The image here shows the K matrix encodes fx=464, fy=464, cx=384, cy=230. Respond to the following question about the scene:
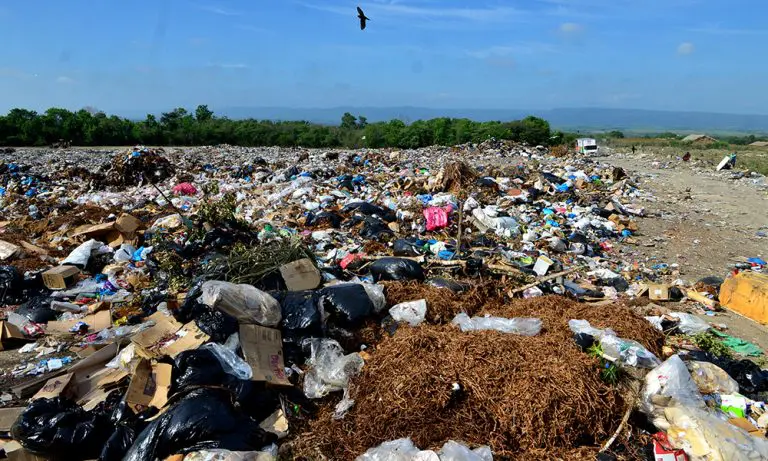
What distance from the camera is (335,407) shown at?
278cm

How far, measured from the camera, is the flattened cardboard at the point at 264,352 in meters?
2.87

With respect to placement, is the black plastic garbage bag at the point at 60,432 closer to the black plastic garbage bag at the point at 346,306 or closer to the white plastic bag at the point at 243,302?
the white plastic bag at the point at 243,302

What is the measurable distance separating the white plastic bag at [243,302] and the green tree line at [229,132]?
21282 mm

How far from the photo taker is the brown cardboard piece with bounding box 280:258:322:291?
411cm

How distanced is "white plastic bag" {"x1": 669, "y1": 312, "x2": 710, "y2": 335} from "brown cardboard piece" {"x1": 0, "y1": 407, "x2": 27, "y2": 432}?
15.6 feet

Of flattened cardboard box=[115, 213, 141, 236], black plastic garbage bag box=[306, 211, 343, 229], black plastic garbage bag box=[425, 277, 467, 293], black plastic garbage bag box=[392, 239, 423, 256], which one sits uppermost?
flattened cardboard box=[115, 213, 141, 236]

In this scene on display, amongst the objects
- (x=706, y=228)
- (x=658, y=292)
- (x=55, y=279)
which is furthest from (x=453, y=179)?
(x=55, y=279)

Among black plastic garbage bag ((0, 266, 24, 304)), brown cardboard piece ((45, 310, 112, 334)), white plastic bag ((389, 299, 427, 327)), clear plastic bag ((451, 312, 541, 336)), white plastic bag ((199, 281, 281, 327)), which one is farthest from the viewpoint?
black plastic garbage bag ((0, 266, 24, 304))

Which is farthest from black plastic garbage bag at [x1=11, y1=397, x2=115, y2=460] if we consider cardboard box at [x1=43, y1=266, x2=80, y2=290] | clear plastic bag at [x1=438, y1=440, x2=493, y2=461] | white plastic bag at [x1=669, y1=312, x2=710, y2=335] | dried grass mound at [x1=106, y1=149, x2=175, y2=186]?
dried grass mound at [x1=106, y1=149, x2=175, y2=186]

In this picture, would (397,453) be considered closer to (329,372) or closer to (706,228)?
(329,372)

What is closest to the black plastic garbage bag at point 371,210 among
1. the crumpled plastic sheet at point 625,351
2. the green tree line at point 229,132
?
the crumpled plastic sheet at point 625,351

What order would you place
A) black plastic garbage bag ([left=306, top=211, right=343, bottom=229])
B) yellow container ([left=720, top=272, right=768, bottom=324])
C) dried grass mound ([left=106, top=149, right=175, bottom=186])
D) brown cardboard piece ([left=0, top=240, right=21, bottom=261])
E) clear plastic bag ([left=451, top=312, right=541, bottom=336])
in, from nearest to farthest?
clear plastic bag ([left=451, top=312, right=541, bottom=336])
yellow container ([left=720, top=272, right=768, bottom=324])
brown cardboard piece ([left=0, top=240, right=21, bottom=261])
black plastic garbage bag ([left=306, top=211, right=343, bottom=229])
dried grass mound ([left=106, top=149, right=175, bottom=186])

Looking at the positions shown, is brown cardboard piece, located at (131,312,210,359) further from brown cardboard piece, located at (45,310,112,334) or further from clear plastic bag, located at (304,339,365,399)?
clear plastic bag, located at (304,339,365,399)

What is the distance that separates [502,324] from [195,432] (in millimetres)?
2175
